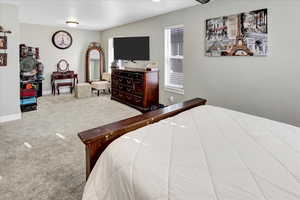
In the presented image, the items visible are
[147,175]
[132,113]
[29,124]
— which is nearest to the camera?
[147,175]

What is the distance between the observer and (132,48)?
5.67 m

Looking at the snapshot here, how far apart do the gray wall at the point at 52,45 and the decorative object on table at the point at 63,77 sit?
16cm

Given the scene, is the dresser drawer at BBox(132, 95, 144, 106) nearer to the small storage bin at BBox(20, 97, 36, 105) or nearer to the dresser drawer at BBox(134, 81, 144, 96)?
the dresser drawer at BBox(134, 81, 144, 96)

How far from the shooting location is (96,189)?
3.93 ft

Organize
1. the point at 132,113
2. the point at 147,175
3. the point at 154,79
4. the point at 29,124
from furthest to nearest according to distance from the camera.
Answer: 1. the point at 154,79
2. the point at 132,113
3. the point at 29,124
4. the point at 147,175

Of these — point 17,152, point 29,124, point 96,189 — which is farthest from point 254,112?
point 29,124

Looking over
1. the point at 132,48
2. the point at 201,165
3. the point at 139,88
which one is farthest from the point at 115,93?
the point at 201,165

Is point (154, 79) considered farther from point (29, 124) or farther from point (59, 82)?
point (59, 82)

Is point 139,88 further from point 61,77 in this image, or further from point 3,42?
point 61,77

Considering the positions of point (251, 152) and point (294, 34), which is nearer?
point (251, 152)

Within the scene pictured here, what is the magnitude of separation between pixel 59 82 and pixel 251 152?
7.13m

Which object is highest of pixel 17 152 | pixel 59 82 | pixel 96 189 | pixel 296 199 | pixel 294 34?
pixel 294 34

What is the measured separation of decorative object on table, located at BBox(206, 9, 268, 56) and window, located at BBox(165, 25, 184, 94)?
0.93m

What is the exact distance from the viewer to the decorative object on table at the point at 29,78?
4.67 meters
